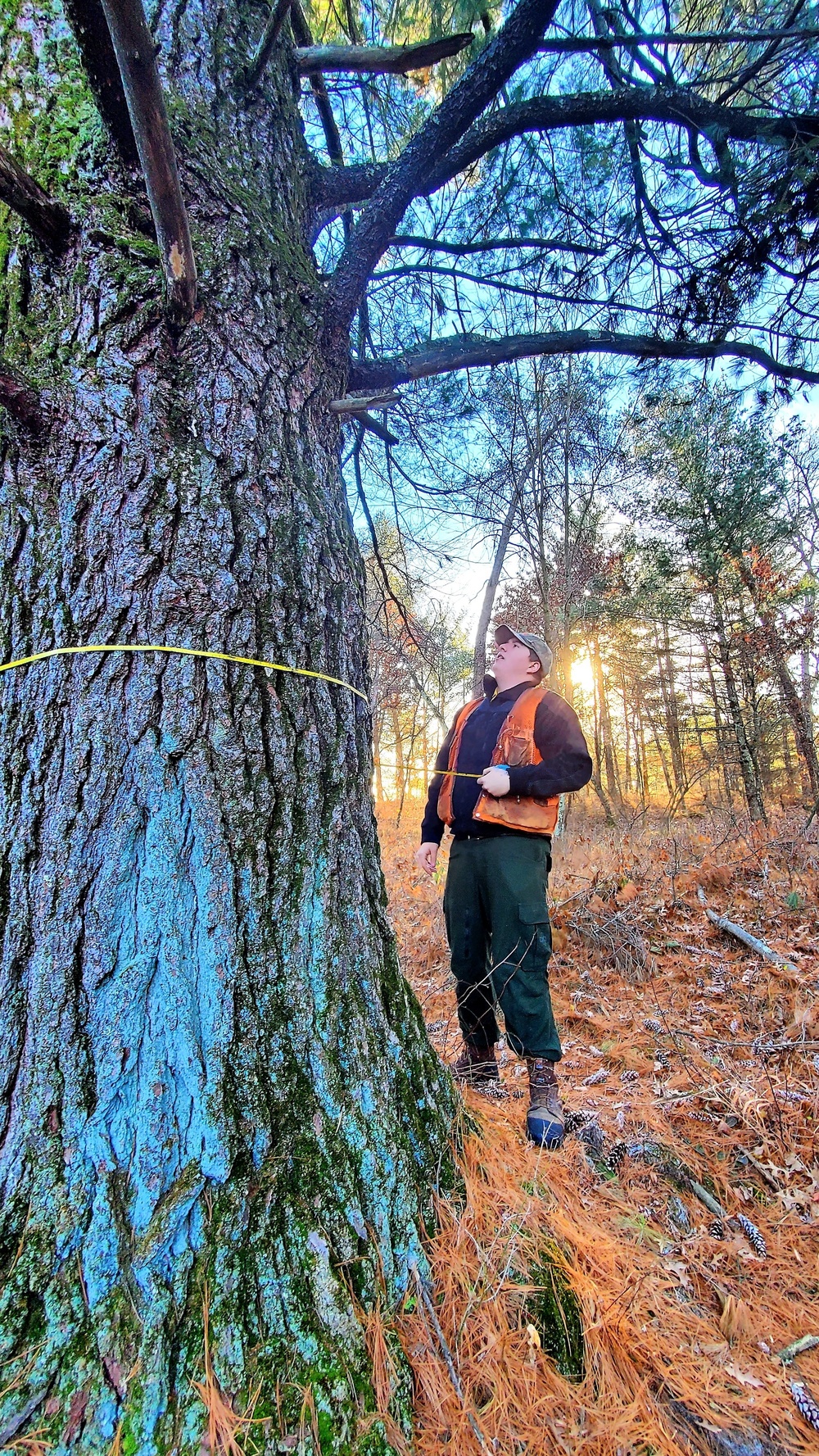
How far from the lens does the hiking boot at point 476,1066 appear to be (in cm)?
217

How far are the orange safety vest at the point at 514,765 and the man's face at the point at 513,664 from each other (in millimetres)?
126

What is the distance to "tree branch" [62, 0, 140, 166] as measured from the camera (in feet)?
3.49

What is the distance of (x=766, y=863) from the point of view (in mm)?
4910

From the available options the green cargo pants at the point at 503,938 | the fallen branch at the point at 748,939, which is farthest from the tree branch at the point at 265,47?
the fallen branch at the point at 748,939

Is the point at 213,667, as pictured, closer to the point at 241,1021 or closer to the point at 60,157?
the point at 241,1021

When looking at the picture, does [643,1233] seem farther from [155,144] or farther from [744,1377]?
[155,144]

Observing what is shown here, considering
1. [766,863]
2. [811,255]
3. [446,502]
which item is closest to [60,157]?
[446,502]

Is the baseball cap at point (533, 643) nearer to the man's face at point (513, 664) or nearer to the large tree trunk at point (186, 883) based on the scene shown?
the man's face at point (513, 664)

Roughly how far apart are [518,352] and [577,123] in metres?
0.69

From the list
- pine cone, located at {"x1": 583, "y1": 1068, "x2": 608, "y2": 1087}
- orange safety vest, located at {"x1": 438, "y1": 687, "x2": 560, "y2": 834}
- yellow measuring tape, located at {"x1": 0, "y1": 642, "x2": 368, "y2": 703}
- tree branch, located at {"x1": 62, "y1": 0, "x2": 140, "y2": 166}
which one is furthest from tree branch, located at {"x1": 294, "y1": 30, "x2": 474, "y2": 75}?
pine cone, located at {"x1": 583, "y1": 1068, "x2": 608, "y2": 1087}

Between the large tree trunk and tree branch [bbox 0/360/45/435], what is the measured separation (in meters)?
0.04

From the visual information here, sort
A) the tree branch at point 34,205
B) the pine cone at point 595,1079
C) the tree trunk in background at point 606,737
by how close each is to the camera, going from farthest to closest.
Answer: the tree trunk in background at point 606,737 < the pine cone at point 595,1079 < the tree branch at point 34,205

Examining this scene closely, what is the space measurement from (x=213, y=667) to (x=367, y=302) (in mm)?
2718

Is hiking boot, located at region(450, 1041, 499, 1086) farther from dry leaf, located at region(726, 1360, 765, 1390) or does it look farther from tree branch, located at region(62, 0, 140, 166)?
tree branch, located at region(62, 0, 140, 166)
